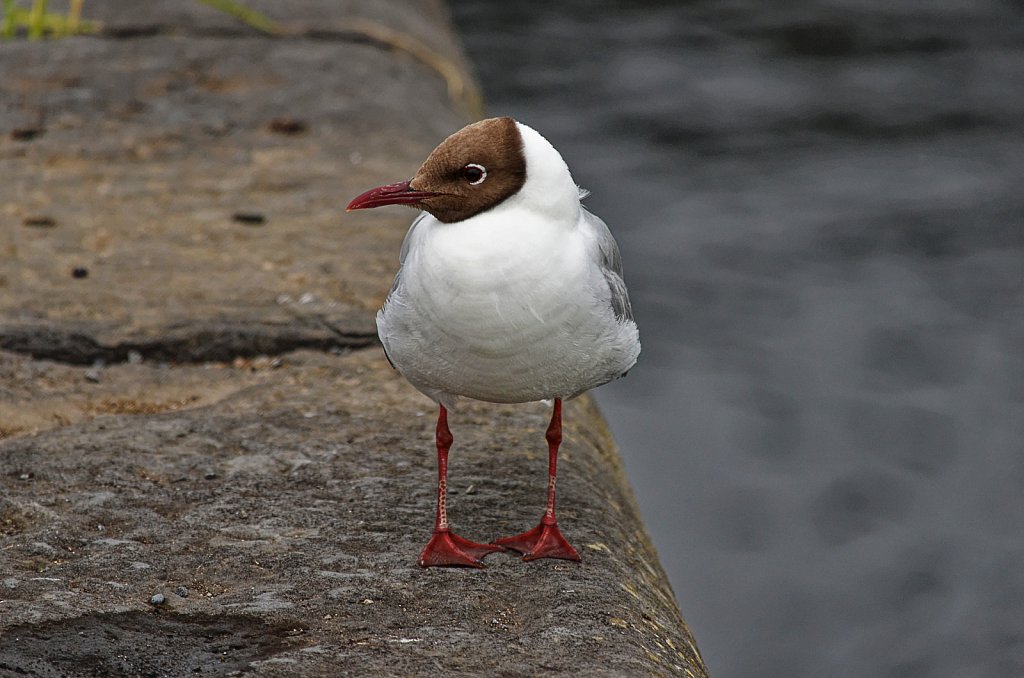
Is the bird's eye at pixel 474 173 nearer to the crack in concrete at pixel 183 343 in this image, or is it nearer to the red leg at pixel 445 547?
the red leg at pixel 445 547

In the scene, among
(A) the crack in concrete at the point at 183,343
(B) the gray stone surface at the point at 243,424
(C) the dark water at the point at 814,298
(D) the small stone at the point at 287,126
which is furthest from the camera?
(C) the dark water at the point at 814,298

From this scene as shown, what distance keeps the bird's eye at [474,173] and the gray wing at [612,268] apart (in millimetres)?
345

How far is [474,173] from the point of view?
11.0 feet

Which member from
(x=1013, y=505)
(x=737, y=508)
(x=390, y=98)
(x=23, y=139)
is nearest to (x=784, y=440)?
(x=737, y=508)

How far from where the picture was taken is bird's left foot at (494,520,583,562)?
138 inches

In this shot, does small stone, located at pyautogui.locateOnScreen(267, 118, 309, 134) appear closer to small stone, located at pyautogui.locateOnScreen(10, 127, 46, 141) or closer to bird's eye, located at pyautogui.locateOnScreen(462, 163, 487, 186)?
small stone, located at pyautogui.locateOnScreen(10, 127, 46, 141)

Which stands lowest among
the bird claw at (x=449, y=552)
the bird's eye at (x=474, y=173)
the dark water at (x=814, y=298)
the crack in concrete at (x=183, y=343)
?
the dark water at (x=814, y=298)

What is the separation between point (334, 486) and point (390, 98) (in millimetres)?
3462

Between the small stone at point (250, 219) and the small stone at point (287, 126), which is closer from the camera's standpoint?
the small stone at point (250, 219)

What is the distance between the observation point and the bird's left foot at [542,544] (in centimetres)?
351

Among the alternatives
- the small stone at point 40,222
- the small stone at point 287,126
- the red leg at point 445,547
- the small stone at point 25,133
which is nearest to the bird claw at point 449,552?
the red leg at point 445,547

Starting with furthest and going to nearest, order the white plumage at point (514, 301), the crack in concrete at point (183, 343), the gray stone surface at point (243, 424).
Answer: the crack in concrete at point (183, 343) → the white plumage at point (514, 301) → the gray stone surface at point (243, 424)

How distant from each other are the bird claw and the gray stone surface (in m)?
0.03

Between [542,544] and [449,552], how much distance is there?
248 mm
